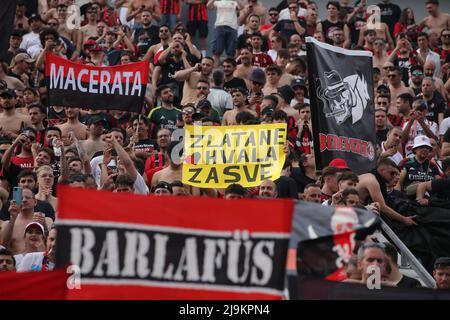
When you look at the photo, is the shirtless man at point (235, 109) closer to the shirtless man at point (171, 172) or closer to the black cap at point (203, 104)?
the black cap at point (203, 104)

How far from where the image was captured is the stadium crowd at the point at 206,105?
1233 cm

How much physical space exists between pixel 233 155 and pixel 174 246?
6.31 metres

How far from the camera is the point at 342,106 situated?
12.3 metres

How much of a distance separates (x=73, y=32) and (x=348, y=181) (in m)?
10.8

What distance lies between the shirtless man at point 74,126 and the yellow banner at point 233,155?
7.39 ft

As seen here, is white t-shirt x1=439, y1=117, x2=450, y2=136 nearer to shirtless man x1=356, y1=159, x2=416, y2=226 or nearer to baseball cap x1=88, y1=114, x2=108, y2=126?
baseball cap x1=88, y1=114, x2=108, y2=126

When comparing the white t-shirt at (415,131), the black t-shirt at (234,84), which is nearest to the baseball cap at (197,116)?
the black t-shirt at (234,84)

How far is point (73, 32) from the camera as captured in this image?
21188 mm

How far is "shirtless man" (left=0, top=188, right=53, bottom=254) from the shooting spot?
1233cm

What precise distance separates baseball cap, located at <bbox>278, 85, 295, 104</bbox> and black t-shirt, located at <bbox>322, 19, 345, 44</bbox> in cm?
421

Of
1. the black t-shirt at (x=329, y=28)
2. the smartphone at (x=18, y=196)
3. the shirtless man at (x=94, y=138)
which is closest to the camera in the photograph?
the smartphone at (x=18, y=196)

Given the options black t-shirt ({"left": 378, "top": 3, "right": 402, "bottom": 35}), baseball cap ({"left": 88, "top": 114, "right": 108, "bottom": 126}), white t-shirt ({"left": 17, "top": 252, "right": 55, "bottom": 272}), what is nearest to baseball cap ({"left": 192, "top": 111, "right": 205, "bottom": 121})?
baseball cap ({"left": 88, "top": 114, "right": 108, "bottom": 126})

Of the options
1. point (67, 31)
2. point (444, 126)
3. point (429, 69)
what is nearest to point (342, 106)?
point (444, 126)

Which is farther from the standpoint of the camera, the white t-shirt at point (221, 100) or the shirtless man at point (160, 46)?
the shirtless man at point (160, 46)
